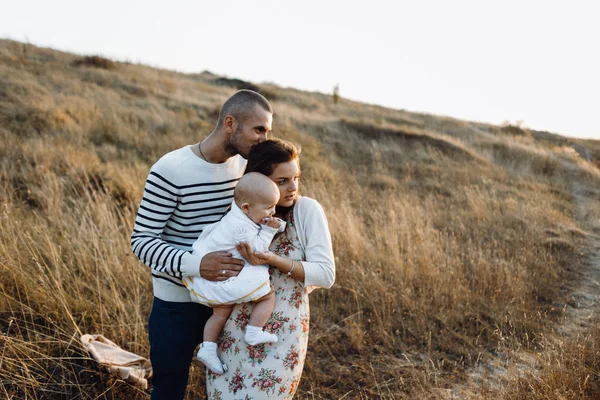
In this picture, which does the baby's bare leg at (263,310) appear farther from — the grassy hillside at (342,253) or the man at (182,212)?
the grassy hillside at (342,253)

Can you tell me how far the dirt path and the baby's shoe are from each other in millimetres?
1886

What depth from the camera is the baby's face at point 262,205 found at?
2043mm

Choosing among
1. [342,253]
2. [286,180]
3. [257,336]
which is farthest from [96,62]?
[257,336]

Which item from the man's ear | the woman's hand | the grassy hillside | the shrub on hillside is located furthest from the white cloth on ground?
the shrub on hillside

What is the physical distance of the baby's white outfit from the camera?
2.02 meters

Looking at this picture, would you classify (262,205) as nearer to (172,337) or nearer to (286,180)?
(286,180)

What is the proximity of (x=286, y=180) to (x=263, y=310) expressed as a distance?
0.65 metres

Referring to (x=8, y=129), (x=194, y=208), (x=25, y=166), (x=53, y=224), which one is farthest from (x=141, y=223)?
(x=8, y=129)

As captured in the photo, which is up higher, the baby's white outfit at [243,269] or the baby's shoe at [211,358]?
the baby's white outfit at [243,269]

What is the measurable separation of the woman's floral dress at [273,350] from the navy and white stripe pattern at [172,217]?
42 cm

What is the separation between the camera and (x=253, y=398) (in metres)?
2.04

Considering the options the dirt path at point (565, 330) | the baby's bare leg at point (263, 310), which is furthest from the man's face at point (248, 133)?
the dirt path at point (565, 330)

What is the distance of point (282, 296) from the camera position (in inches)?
85.0

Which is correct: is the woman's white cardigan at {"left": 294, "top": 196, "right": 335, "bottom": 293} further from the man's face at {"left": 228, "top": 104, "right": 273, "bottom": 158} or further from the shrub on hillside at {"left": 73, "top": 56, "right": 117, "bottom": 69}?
the shrub on hillside at {"left": 73, "top": 56, "right": 117, "bottom": 69}
